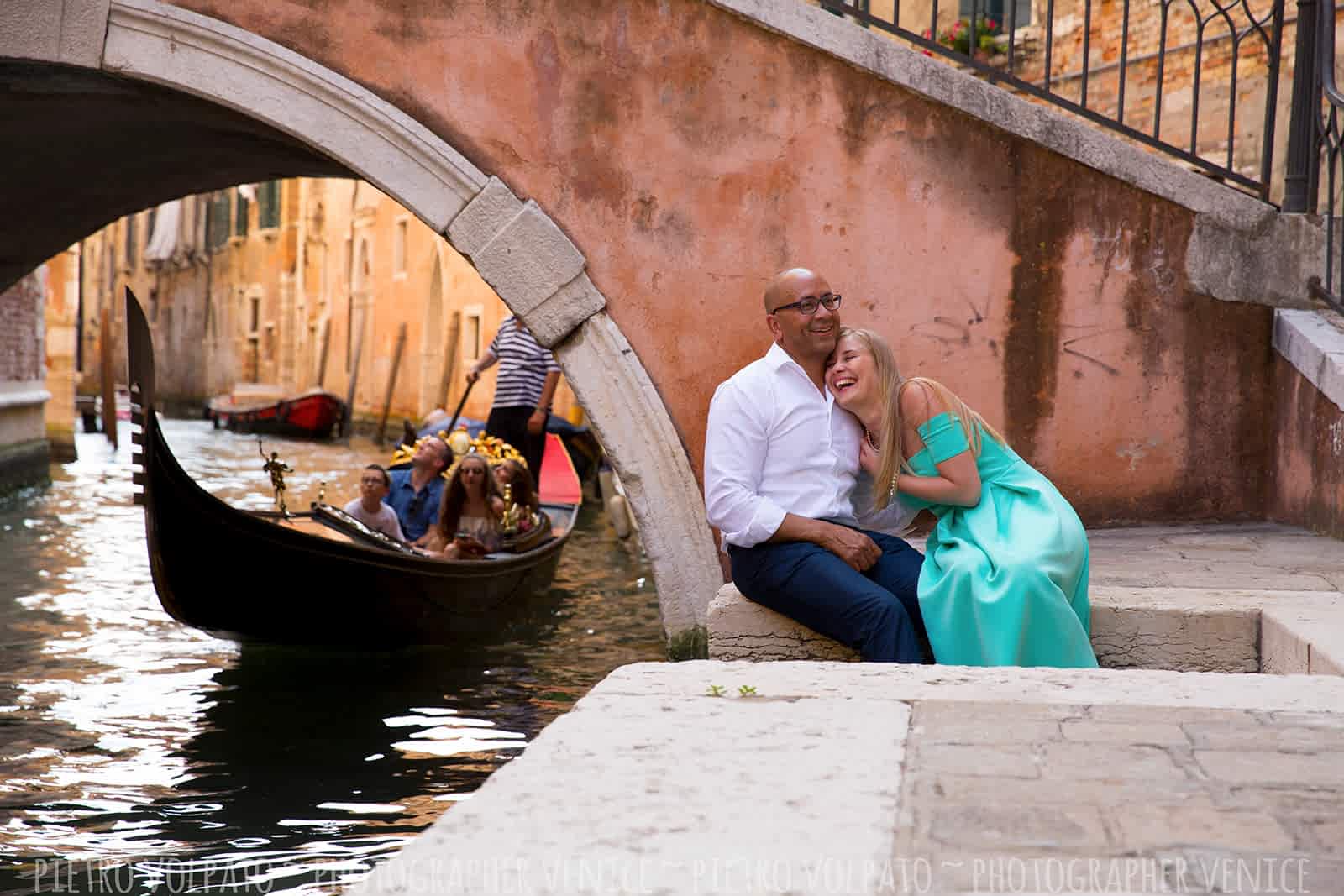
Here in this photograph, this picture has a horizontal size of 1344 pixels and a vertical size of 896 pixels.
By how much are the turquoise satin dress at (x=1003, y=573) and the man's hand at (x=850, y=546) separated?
107 millimetres

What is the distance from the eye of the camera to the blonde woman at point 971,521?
8.71 ft

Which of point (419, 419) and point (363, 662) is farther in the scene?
point (419, 419)

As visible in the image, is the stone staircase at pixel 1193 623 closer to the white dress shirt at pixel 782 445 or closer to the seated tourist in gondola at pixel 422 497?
the white dress shirt at pixel 782 445

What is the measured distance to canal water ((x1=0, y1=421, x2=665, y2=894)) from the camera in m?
3.31

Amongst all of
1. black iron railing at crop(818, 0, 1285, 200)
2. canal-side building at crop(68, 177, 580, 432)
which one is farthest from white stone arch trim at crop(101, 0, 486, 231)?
Answer: canal-side building at crop(68, 177, 580, 432)

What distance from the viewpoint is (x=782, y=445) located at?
296 centimetres

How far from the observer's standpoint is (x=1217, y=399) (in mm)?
4262

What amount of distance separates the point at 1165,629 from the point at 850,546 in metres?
0.59

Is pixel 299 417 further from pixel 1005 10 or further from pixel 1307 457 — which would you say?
pixel 1307 457

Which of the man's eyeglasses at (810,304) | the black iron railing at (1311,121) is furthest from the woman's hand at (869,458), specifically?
the black iron railing at (1311,121)

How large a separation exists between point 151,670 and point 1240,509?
356 cm

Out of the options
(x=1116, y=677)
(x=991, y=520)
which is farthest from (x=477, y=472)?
(x=1116, y=677)

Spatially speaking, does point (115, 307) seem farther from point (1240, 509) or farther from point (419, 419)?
point (1240, 509)

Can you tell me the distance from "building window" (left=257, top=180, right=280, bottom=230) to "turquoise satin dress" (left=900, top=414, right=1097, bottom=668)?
2151cm
